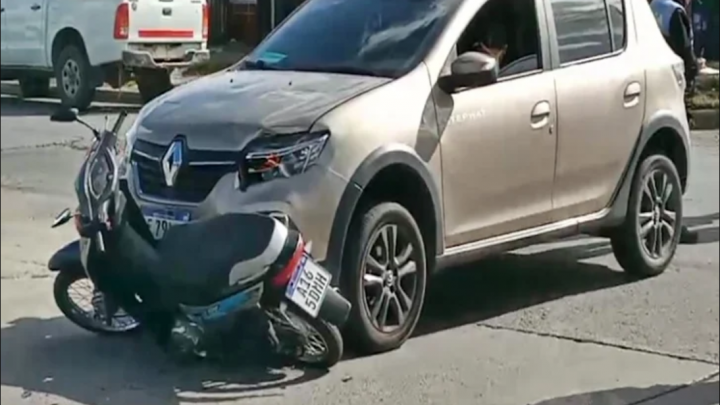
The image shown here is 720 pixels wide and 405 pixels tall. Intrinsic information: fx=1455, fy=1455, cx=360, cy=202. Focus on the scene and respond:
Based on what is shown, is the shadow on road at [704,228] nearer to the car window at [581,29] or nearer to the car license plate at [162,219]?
the car window at [581,29]

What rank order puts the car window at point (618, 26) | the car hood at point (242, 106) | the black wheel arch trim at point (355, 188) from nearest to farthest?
the car hood at point (242, 106) → the black wheel arch trim at point (355, 188) → the car window at point (618, 26)

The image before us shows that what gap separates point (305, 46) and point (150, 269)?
5.29 feet

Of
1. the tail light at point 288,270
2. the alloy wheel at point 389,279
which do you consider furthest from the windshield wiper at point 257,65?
the alloy wheel at point 389,279

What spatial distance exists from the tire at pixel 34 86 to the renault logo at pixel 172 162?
1195mm

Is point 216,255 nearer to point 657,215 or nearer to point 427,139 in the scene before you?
point 427,139

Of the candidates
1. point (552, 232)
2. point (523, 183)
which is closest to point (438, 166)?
point (523, 183)

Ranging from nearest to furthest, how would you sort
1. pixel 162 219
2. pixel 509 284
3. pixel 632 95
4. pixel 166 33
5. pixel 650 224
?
pixel 166 33 → pixel 162 219 → pixel 632 95 → pixel 650 224 → pixel 509 284

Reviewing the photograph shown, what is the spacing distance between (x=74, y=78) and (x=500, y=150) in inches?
104

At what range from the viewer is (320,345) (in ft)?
16.9

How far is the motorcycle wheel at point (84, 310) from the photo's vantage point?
3766mm

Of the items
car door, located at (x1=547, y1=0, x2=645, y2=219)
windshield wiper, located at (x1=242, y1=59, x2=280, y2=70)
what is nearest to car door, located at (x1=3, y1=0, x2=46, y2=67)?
windshield wiper, located at (x1=242, y1=59, x2=280, y2=70)

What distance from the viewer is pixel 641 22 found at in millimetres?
6004

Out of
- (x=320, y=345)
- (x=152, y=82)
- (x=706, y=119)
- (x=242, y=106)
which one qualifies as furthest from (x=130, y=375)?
(x=706, y=119)

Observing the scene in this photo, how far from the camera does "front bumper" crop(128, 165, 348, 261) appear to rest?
429 cm
